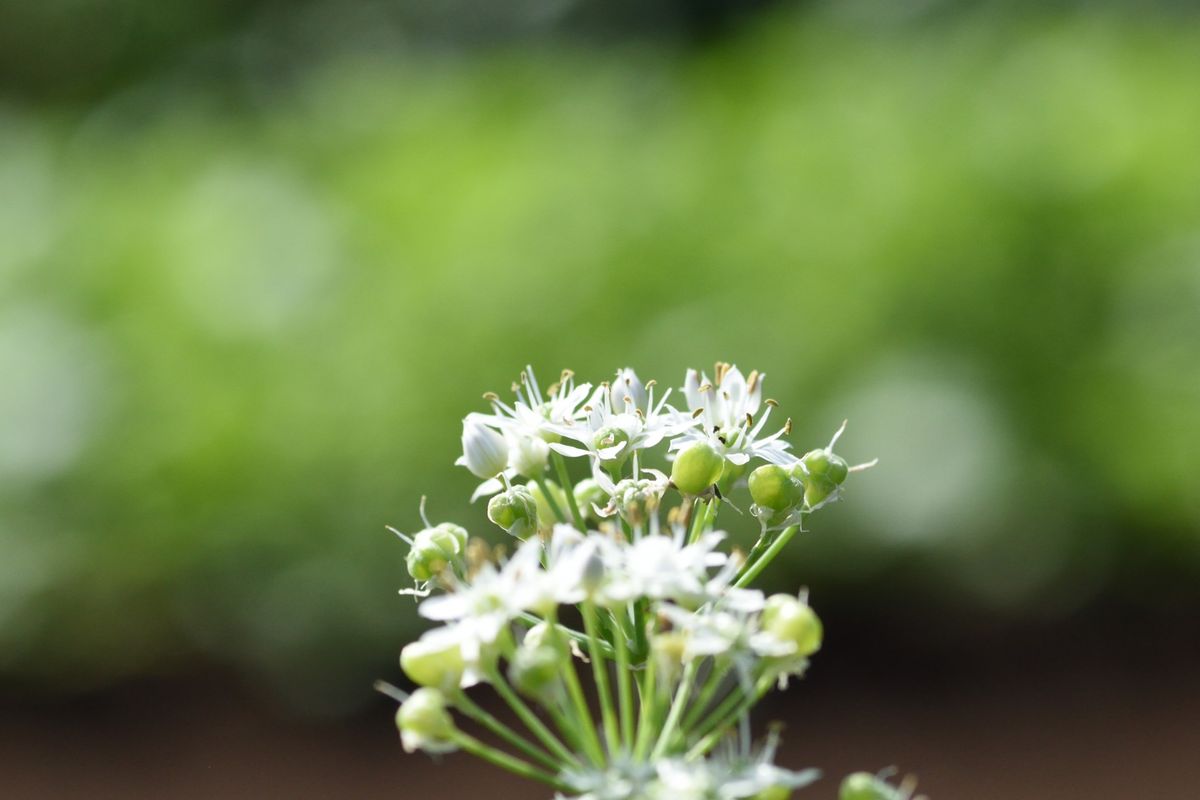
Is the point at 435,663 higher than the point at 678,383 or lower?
lower

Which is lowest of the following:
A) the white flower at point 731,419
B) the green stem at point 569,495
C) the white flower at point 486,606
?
the white flower at point 486,606

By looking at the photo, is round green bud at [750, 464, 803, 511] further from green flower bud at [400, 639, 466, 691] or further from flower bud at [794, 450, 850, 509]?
green flower bud at [400, 639, 466, 691]

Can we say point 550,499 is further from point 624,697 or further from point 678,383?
point 678,383

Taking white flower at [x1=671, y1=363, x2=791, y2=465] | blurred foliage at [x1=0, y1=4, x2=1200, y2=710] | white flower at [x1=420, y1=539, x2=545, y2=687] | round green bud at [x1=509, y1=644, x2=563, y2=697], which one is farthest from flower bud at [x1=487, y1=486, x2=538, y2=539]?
blurred foliage at [x1=0, y1=4, x2=1200, y2=710]

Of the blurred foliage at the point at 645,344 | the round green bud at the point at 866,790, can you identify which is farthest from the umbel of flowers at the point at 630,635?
the blurred foliage at the point at 645,344

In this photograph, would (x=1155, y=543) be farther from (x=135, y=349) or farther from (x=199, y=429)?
(x=135, y=349)

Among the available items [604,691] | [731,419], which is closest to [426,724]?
[604,691]

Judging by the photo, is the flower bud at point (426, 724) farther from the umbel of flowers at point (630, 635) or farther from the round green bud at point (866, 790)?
the round green bud at point (866, 790)
